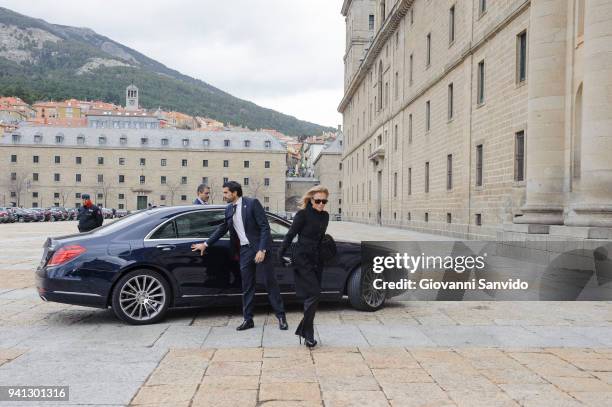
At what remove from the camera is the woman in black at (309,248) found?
19.9 ft

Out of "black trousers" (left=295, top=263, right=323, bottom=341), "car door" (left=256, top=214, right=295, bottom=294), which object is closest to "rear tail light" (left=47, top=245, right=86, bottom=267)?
"car door" (left=256, top=214, right=295, bottom=294)

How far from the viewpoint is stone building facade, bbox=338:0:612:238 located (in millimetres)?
14000

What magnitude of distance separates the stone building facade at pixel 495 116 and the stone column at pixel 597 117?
1.0 inches

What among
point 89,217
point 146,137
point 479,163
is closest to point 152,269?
point 89,217

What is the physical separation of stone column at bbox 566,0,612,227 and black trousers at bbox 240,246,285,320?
963 cm

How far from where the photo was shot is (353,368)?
5219mm

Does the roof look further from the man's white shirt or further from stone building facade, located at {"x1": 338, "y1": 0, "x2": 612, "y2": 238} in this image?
the man's white shirt

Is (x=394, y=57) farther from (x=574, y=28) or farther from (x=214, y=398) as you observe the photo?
(x=214, y=398)

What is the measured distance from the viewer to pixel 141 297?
7145mm

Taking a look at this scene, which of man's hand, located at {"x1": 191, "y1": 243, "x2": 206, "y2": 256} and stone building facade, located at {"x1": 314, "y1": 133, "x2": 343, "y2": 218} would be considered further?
stone building facade, located at {"x1": 314, "y1": 133, "x2": 343, "y2": 218}

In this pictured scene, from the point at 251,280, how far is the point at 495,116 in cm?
1760

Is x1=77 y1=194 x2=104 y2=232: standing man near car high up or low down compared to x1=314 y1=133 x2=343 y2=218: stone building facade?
down

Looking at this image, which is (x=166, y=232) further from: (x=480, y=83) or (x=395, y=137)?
(x=395, y=137)

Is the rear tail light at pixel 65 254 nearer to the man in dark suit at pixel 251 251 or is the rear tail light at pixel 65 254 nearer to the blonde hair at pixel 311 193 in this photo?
the man in dark suit at pixel 251 251
